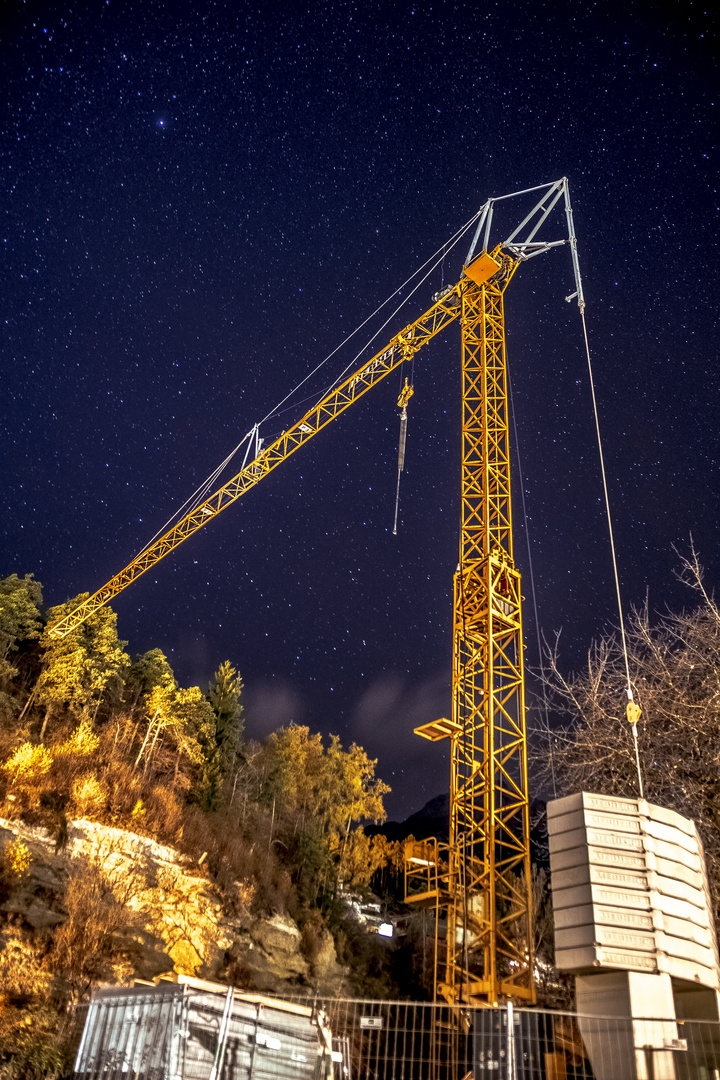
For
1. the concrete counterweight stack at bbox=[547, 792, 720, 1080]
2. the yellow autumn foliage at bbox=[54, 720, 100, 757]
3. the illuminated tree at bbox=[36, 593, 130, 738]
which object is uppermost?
the illuminated tree at bbox=[36, 593, 130, 738]

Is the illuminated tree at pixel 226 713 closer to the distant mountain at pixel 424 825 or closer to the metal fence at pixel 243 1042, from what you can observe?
the metal fence at pixel 243 1042

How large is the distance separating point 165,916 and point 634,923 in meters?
22.4

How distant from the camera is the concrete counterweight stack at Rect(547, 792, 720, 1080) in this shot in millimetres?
9977

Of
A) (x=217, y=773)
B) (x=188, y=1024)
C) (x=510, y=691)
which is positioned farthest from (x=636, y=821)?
(x=217, y=773)

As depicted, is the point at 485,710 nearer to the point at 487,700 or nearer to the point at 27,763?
the point at 487,700

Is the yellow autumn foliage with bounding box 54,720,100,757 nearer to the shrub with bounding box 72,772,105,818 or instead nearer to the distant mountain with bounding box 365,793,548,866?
the shrub with bounding box 72,772,105,818

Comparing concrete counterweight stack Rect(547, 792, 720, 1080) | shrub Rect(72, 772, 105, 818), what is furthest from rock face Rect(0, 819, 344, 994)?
concrete counterweight stack Rect(547, 792, 720, 1080)

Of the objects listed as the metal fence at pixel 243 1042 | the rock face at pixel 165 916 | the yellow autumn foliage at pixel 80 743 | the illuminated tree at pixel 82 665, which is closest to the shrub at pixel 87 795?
the rock face at pixel 165 916

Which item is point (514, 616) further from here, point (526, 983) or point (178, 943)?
point (178, 943)

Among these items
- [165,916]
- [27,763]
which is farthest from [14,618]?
[165,916]

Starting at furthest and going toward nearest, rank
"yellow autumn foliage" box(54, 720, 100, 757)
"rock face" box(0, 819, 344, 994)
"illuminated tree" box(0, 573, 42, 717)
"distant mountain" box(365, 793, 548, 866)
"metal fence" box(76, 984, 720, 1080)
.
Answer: "distant mountain" box(365, 793, 548, 866) < "illuminated tree" box(0, 573, 42, 717) < "yellow autumn foliage" box(54, 720, 100, 757) < "rock face" box(0, 819, 344, 994) < "metal fence" box(76, 984, 720, 1080)

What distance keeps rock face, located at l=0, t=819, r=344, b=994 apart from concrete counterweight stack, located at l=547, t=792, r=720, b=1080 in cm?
1903

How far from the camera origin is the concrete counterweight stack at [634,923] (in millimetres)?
9977

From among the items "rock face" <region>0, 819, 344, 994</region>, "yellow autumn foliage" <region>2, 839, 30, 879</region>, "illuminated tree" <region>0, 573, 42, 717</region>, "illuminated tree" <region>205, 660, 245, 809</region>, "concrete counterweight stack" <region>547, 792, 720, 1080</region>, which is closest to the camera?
"concrete counterweight stack" <region>547, 792, 720, 1080</region>
